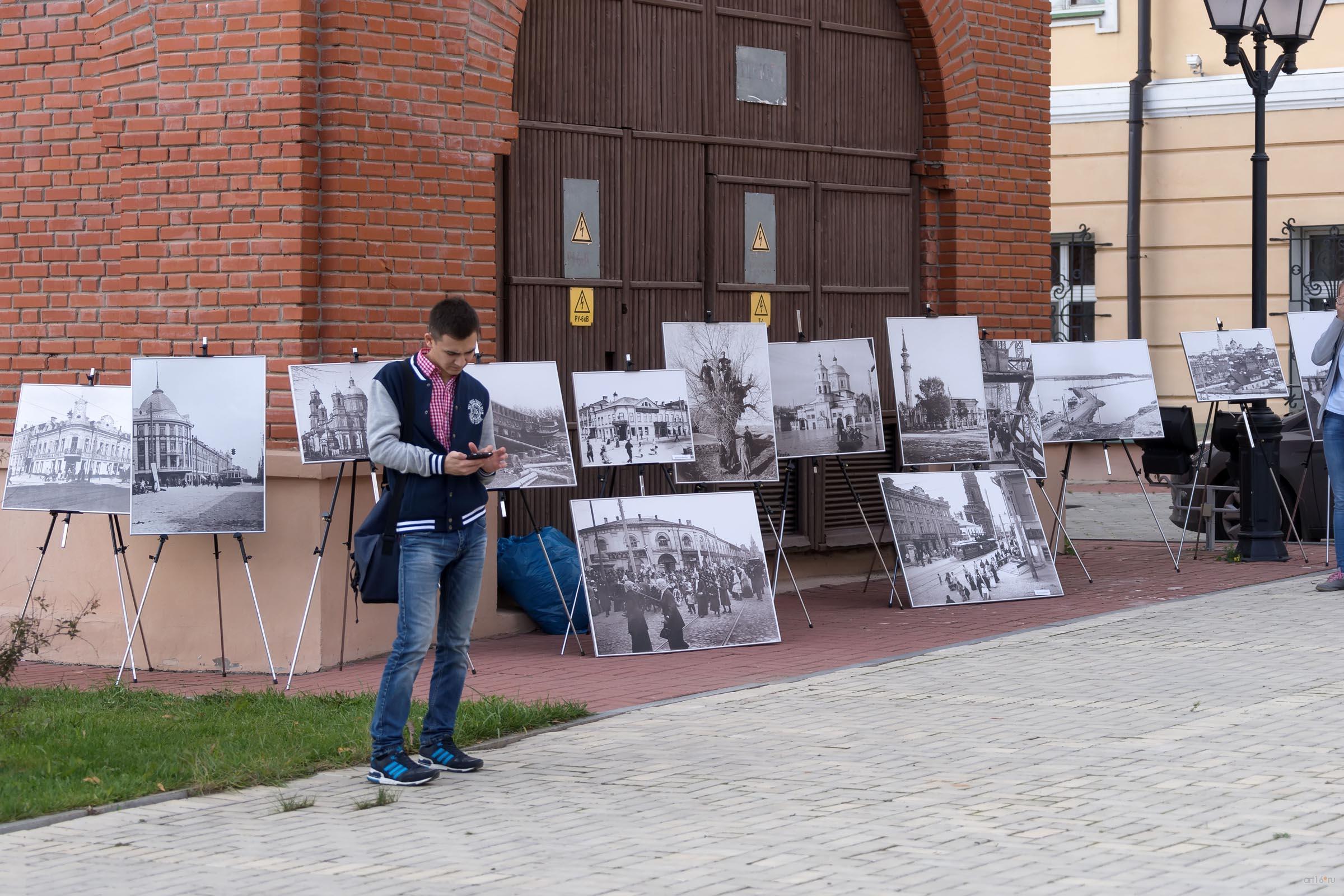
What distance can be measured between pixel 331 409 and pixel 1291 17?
859cm

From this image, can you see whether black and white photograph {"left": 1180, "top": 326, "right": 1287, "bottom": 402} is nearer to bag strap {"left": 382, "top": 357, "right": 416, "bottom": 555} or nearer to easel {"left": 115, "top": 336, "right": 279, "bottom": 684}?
easel {"left": 115, "top": 336, "right": 279, "bottom": 684}

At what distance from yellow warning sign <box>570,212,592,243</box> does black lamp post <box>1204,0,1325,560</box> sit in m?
5.45

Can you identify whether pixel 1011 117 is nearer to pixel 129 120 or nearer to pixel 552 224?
pixel 552 224

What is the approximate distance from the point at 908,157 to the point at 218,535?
6.27 meters

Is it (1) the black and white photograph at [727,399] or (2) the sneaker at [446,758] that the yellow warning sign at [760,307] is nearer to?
(1) the black and white photograph at [727,399]

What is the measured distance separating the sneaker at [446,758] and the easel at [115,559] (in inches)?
126

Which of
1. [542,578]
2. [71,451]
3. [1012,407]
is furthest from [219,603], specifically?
[1012,407]

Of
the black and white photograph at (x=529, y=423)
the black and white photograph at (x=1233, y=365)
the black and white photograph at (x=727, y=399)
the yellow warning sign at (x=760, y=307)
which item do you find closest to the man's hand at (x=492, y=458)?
the black and white photograph at (x=529, y=423)

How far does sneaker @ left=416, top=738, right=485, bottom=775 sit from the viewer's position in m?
7.39

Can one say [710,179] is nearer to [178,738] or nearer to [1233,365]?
[1233,365]

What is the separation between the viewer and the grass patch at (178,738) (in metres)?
7.12

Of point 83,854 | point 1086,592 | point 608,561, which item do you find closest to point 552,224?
point 608,561

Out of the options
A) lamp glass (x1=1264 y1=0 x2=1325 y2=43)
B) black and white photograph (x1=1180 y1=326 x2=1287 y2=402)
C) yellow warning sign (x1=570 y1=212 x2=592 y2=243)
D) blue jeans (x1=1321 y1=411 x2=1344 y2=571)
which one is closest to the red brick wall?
yellow warning sign (x1=570 y1=212 x2=592 y2=243)

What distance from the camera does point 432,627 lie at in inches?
289
